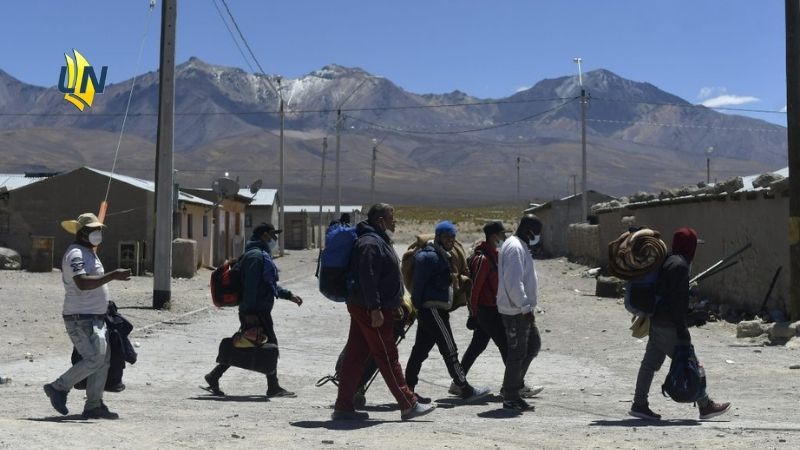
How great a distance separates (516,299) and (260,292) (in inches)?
96.7

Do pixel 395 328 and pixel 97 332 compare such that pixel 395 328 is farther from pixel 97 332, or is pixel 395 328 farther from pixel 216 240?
pixel 216 240

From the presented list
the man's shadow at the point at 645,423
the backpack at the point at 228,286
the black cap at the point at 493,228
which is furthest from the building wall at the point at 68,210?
the man's shadow at the point at 645,423

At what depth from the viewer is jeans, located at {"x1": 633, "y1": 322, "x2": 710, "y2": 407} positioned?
9477mm

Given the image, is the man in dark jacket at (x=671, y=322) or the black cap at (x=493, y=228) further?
the black cap at (x=493, y=228)

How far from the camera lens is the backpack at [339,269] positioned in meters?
9.43

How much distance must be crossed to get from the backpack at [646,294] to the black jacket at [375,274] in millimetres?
1888

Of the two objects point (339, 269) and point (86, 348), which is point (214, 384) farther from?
point (339, 269)

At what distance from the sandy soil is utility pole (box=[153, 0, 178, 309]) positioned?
1.10 metres

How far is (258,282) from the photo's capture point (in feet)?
36.0

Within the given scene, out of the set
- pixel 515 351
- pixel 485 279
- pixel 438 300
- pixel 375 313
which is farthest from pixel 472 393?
pixel 375 313

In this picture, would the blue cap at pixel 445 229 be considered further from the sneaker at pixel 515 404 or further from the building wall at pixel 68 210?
the building wall at pixel 68 210

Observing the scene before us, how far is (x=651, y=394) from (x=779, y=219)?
8.19m

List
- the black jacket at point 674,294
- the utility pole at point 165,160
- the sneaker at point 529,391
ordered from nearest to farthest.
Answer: the black jacket at point 674,294, the sneaker at point 529,391, the utility pole at point 165,160

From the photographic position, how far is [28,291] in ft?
82.3
